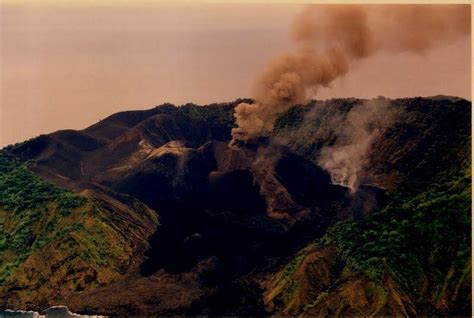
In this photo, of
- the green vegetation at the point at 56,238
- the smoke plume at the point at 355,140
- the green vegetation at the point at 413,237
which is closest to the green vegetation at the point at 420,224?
the green vegetation at the point at 413,237

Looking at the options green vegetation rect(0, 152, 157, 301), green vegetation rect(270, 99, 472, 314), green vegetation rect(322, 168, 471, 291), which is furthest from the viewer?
green vegetation rect(0, 152, 157, 301)

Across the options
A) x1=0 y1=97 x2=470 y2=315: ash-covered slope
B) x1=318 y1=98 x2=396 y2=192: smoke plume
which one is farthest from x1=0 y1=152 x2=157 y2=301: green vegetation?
x1=318 y1=98 x2=396 y2=192: smoke plume

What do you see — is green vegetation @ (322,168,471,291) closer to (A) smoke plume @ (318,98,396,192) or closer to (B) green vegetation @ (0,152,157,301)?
(A) smoke plume @ (318,98,396,192)

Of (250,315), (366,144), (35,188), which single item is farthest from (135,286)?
(366,144)

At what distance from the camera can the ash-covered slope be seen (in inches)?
1855

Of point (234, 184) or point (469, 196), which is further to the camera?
point (234, 184)

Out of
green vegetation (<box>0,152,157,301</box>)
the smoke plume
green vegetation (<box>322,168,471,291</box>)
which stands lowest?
green vegetation (<box>322,168,471,291</box>)

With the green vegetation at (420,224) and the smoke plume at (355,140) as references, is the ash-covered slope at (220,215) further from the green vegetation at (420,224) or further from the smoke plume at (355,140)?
the smoke plume at (355,140)

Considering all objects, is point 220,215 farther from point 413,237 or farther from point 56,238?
point 413,237

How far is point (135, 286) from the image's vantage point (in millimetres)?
→ 49844

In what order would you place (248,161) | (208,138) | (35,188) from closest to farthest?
(35,188) → (248,161) → (208,138)

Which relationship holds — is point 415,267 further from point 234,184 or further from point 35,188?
point 35,188

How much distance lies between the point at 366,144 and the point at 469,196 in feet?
63.5

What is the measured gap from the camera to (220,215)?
5753 centimetres
